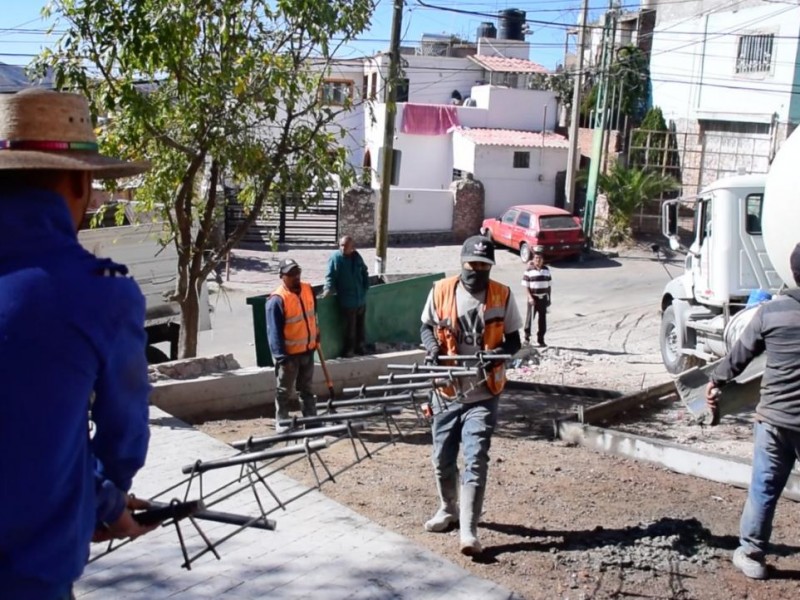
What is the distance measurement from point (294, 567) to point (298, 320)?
368cm

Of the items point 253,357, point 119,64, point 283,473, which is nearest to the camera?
point 283,473

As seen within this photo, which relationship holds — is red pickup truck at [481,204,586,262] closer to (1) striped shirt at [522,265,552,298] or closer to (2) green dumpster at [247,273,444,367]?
(1) striped shirt at [522,265,552,298]

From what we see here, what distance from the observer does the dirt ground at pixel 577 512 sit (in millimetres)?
5043

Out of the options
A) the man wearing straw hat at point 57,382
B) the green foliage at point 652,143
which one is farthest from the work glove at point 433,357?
the green foliage at point 652,143

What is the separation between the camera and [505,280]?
23500mm

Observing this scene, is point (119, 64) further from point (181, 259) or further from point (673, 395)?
point (673, 395)

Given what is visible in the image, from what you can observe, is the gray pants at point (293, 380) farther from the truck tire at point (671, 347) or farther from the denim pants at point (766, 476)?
the truck tire at point (671, 347)

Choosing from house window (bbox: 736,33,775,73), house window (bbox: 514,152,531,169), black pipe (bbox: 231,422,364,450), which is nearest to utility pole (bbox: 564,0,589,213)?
house window (bbox: 514,152,531,169)

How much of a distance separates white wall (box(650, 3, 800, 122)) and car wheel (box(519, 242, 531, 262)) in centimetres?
825

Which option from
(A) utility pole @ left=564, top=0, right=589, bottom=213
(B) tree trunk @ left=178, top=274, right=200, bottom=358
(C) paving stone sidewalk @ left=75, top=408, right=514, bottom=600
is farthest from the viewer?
(A) utility pole @ left=564, top=0, right=589, bottom=213

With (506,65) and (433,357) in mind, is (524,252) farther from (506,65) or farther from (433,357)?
(433,357)

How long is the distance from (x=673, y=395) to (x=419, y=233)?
1927 cm

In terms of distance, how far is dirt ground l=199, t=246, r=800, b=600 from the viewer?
5043 millimetres

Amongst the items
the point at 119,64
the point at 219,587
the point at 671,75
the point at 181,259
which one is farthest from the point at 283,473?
the point at 671,75
